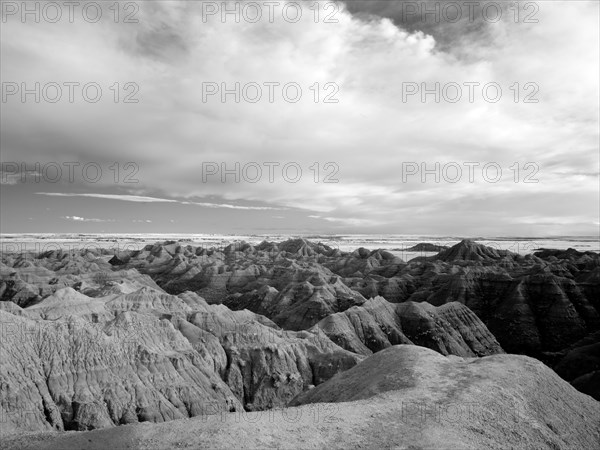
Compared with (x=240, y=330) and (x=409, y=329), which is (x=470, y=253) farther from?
(x=240, y=330)

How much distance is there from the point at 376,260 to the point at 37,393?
103360 mm

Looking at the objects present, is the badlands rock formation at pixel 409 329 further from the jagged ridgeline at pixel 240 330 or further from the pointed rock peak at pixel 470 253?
the pointed rock peak at pixel 470 253

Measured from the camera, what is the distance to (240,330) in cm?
5166

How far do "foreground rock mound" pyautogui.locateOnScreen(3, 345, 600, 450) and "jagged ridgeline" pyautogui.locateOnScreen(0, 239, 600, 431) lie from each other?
16.3 m

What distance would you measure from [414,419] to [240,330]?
3476 centimetres

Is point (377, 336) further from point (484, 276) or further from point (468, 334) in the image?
point (484, 276)

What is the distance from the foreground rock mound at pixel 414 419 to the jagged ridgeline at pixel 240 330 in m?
16.3

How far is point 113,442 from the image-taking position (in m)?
16.7

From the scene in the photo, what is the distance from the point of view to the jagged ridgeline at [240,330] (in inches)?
1396

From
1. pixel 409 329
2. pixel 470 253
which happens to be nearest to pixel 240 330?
pixel 409 329

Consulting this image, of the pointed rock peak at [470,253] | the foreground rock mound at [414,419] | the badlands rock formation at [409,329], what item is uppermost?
the pointed rock peak at [470,253]

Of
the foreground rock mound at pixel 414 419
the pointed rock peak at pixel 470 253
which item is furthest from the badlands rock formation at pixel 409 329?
the pointed rock peak at pixel 470 253

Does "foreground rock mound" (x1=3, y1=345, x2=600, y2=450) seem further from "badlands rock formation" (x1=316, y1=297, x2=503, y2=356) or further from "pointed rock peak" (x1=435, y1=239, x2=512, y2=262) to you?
"pointed rock peak" (x1=435, y1=239, x2=512, y2=262)

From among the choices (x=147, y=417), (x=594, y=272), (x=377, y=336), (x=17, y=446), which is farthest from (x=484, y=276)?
(x=17, y=446)
